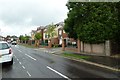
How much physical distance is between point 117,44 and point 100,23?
7978 mm

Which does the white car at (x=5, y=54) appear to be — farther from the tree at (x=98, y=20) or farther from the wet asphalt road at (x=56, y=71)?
the tree at (x=98, y=20)

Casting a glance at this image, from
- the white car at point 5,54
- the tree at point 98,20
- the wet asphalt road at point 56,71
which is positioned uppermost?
the tree at point 98,20

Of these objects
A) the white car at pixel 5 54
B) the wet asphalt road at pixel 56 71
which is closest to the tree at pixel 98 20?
the wet asphalt road at pixel 56 71

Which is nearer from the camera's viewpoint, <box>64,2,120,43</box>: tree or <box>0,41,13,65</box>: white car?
<box>0,41,13,65</box>: white car

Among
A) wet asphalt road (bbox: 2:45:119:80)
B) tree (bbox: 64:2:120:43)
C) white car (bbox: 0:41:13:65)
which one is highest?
tree (bbox: 64:2:120:43)

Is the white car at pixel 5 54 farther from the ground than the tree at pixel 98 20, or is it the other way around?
the tree at pixel 98 20

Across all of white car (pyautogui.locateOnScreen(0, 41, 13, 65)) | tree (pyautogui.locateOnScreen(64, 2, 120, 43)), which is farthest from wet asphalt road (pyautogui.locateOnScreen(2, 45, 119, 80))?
tree (pyautogui.locateOnScreen(64, 2, 120, 43))

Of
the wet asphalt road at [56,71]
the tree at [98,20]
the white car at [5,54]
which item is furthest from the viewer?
the tree at [98,20]

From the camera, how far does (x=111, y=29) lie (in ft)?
74.6

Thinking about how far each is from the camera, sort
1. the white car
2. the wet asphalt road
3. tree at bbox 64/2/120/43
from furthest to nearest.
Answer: tree at bbox 64/2/120/43 → the white car → the wet asphalt road

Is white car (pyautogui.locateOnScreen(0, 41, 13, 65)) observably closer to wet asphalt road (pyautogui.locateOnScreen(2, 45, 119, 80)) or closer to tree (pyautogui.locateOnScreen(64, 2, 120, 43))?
wet asphalt road (pyautogui.locateOnScreen(2, 45, 119, 80))

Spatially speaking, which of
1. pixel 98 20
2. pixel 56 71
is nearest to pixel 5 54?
pixel 56 71

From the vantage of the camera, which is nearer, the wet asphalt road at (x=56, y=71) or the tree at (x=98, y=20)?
the wet asphalt road at (x=56, y=71)

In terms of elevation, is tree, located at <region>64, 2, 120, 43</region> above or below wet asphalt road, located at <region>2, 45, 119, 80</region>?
above
